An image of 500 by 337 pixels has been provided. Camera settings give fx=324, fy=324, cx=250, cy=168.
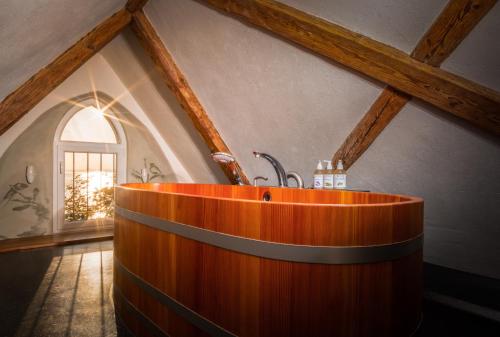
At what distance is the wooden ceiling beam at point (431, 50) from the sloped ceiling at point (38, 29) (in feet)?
7.59

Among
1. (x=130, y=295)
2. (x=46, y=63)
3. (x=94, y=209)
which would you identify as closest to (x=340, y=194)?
(x=130, y=295)

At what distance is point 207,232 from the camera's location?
4.09 ft

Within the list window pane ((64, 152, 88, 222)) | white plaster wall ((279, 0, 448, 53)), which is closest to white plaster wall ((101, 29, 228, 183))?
window pane ((64, 152, 88, 222))

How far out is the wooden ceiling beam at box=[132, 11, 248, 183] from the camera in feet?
10.8

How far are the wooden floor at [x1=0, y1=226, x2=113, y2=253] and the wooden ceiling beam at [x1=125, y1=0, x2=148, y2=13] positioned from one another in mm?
2652

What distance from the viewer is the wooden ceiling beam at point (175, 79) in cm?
329

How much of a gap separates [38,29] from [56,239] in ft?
7.90

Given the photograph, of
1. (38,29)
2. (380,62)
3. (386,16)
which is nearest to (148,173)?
(38,29)

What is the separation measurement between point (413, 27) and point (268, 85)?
1.16 m

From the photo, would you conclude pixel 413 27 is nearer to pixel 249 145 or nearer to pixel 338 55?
pixel 338 55

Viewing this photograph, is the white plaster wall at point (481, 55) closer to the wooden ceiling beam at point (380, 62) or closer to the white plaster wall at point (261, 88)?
the wooden ceiling beam at point (380, 62)

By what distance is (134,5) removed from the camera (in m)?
3.16

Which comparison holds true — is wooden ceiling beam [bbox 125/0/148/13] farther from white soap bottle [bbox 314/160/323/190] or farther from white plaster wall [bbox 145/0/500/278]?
white soap bottle [bbox 314/160/323/190]

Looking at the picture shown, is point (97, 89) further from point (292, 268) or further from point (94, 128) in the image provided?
point (292, 268)
